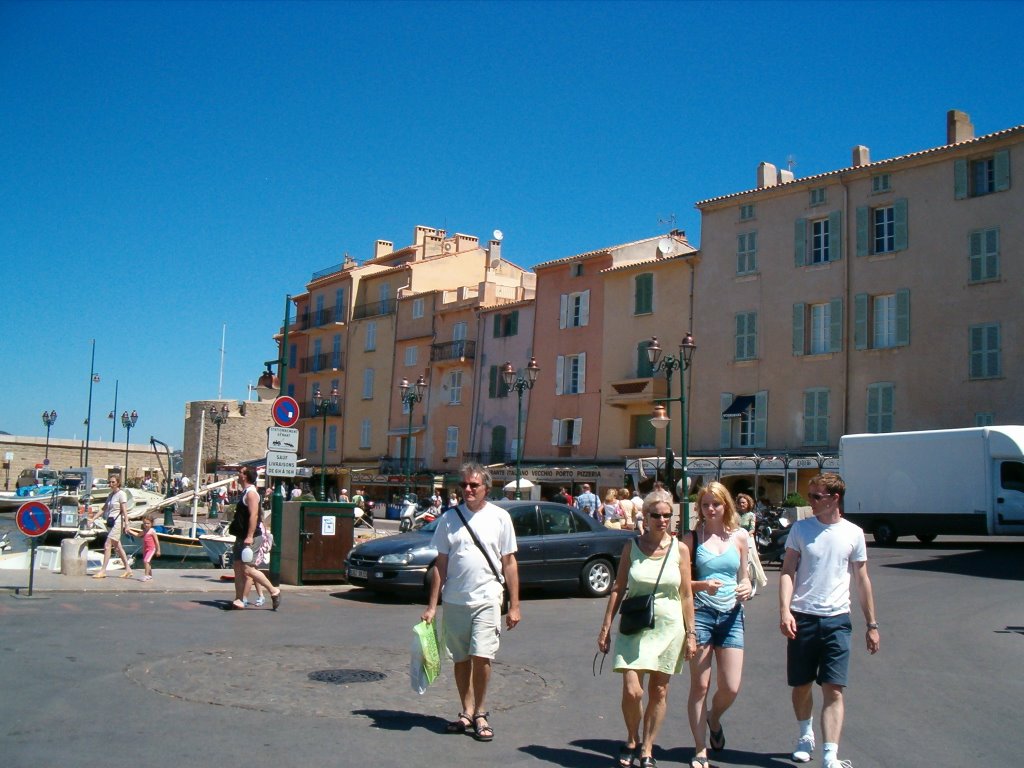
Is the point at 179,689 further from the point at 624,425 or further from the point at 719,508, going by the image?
the point at 624,425

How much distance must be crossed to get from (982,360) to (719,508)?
28.3 metres

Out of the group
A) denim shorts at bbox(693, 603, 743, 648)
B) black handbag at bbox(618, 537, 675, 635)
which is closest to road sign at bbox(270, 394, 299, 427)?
denim shorts at bbox(693, 603, 743, 648)

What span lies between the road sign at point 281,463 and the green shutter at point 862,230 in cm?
2504

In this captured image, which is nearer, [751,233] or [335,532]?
[335,532]

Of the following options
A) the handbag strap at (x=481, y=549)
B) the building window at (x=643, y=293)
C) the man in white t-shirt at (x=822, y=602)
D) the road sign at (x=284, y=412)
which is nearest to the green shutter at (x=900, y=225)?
→ the building window at (x=643, y=293)

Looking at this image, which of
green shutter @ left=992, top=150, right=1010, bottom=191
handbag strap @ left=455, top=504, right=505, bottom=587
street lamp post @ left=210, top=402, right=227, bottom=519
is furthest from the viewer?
street lamp post @ left=210, top=402, right=227, bottom=519

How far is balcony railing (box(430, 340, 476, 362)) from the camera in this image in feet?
164

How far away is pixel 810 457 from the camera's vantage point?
33500mm

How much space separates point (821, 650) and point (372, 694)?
344 centimetres

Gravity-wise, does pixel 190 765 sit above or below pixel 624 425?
below

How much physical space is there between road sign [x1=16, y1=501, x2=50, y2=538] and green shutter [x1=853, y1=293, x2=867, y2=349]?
2755 cm

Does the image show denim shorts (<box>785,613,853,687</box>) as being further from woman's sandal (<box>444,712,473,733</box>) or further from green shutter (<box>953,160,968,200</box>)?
green shutter (<box>953,160,968,200</box>)

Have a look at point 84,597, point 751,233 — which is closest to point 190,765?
point 84,597

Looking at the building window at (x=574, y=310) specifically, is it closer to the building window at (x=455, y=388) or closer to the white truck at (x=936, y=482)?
the building window at (x=455, y=388)
